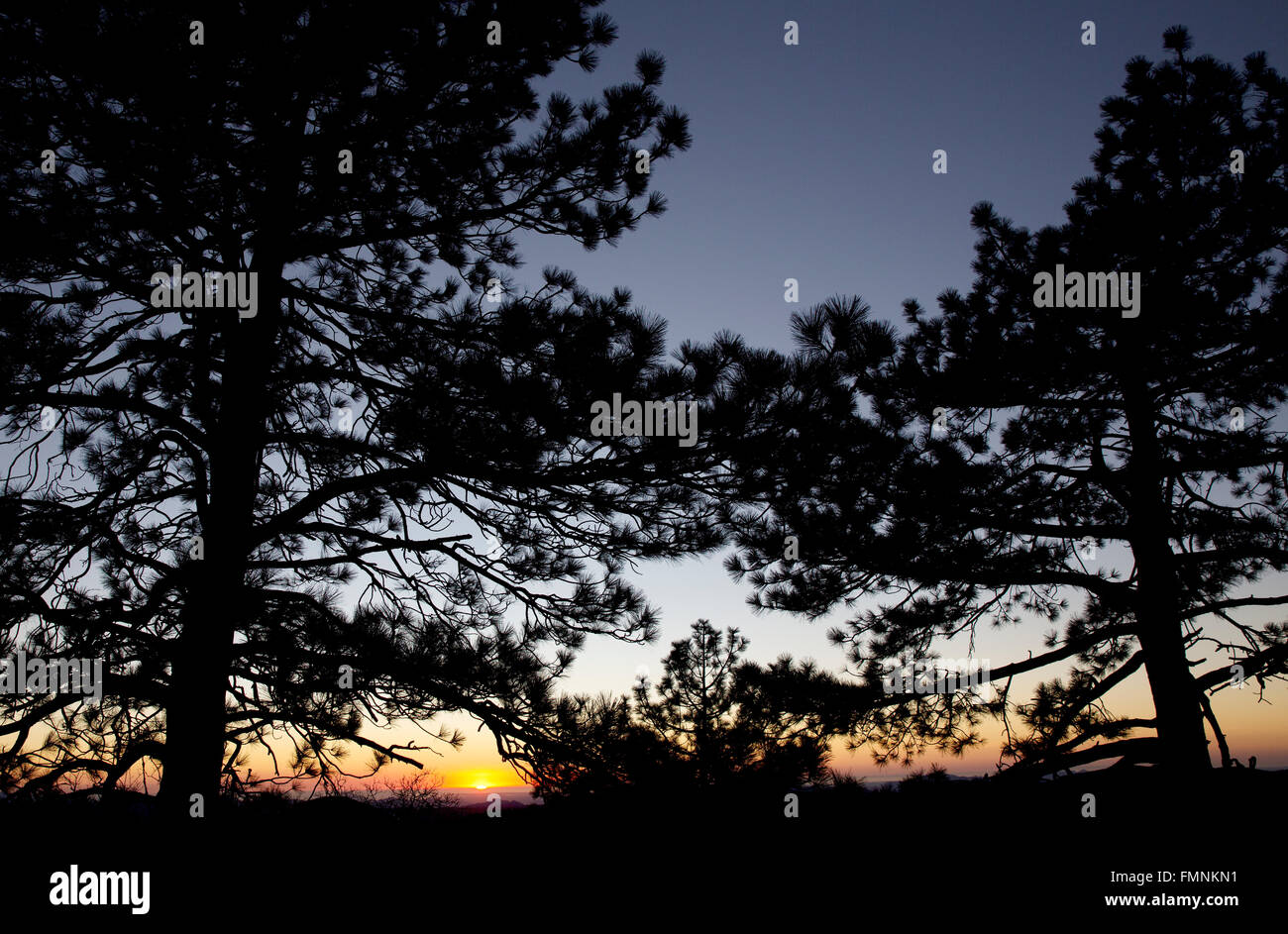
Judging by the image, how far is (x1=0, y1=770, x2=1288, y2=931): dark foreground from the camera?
3.48m

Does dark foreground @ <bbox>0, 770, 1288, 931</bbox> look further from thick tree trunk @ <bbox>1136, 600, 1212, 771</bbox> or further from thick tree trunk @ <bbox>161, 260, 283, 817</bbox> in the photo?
thick tree trunk @ <bbox>1136, 600, 1212, 771</bbox>

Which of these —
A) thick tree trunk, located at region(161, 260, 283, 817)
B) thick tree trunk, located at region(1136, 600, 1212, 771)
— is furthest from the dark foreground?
thick tree trunk, located at region(1136, 600, 1212, 771)

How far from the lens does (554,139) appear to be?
477cm

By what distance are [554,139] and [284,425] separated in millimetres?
2648

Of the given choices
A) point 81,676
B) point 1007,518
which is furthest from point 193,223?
point 1007,518
